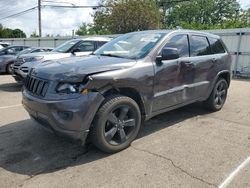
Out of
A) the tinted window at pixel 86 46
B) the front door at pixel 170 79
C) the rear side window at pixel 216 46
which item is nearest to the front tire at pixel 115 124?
the front door at pixel 170 79

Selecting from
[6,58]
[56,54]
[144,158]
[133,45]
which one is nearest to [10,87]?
[56,54]

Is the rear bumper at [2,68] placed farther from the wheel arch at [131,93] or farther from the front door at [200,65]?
the wheel arch at [131,93]

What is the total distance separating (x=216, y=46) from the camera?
5969 mm

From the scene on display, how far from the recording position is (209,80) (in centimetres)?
561

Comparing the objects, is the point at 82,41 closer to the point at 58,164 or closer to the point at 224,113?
the point at 224,113

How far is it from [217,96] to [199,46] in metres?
1.33

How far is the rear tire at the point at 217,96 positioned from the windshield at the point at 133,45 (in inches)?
78.1

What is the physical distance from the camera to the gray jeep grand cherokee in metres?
3.54

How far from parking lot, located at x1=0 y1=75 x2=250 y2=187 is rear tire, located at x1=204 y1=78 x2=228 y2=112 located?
1.92 feet

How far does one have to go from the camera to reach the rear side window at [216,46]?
5836 millimetres

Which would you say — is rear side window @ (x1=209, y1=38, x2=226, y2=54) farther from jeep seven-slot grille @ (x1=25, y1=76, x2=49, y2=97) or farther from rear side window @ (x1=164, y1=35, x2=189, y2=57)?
jeep seven-slot grille @ (x1=25, y1=76, x2=49, y2=97)

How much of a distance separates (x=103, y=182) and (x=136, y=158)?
731mm

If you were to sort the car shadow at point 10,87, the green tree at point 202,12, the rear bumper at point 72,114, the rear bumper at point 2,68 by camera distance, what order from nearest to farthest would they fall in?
the rear bumper at point 72,114 < the car shadow at point 10,87 < the rear bumper at point 2,68 < the green tree at point 202,12

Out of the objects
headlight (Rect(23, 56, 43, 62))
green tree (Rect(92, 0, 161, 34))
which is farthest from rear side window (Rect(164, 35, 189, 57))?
green tree (Rect(92, 0, 161, 34))
